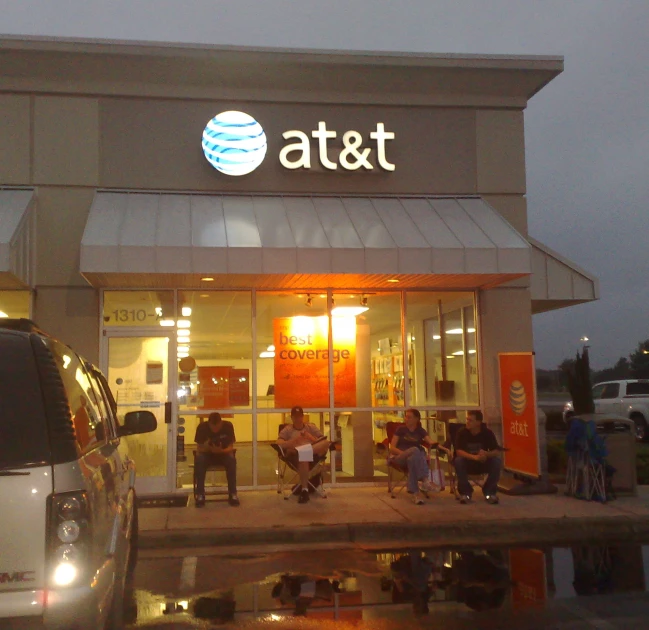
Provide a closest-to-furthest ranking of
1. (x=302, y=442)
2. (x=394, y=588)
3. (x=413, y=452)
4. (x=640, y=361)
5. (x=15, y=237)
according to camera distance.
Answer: (x=394, y=588) → (x=15, y=237) → (x=413, y=452) → (x=302, y=442) → (x=640, y=361)

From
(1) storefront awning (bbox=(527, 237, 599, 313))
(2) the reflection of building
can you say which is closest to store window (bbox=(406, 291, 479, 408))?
(2) the reflection of building

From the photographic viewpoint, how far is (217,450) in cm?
1035

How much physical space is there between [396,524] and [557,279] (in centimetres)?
567

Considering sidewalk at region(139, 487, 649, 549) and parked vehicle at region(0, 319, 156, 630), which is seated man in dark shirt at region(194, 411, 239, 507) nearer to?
sidewalk at region(139, 487, 649, 549)

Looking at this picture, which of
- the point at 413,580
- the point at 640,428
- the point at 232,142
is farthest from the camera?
the point at 640,428

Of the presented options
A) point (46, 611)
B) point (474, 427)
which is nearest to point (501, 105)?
point (474, 427)

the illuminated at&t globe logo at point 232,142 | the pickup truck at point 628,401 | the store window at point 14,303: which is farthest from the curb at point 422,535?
the pickup truck at point 628,401

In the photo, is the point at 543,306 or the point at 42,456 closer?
the point at 42,456

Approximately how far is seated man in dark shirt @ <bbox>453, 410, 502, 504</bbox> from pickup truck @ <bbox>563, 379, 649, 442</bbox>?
12106 mm

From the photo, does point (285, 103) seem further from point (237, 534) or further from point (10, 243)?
point (237, 534)

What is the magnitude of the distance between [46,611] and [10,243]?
7218 mm

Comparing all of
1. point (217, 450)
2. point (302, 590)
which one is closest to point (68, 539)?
point (302, 590)

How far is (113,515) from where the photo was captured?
443cm

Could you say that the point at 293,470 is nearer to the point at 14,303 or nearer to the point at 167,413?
the point at 167,413
